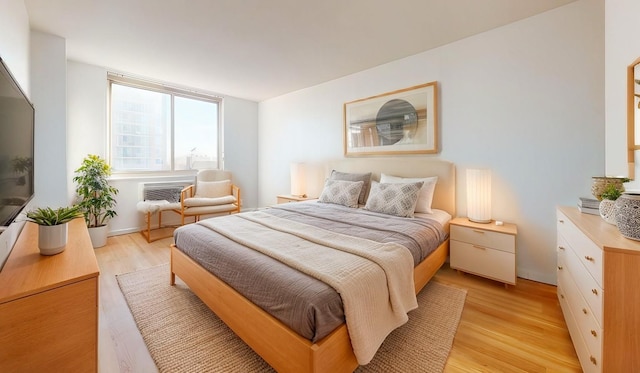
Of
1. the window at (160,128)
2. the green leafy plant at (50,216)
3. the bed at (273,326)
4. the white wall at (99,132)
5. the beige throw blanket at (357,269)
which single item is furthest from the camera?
the window at (160,128)

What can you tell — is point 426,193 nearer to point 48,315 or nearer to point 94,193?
point 48,315

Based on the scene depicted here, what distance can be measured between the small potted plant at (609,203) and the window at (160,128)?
5.15 meters

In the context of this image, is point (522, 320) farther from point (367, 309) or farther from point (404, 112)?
point (404, 112)

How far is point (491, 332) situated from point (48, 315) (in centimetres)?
238

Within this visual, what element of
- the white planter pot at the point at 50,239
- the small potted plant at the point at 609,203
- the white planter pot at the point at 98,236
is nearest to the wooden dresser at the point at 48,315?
the white planter pot at the point at 50,239

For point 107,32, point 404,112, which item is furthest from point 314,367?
point 107,32

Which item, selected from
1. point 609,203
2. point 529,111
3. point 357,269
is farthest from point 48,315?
point 529,111

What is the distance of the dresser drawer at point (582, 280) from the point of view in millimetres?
1130

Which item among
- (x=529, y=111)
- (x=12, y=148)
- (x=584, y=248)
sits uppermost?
(x=529, y=111)

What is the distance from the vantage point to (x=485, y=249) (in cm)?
227

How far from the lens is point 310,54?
9.93 ft

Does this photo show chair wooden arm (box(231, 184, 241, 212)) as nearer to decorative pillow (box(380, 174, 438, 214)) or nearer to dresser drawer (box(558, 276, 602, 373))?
decorative pillow (box(380, 174, 438, 214))

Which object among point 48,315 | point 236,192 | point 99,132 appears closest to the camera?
point 48,315

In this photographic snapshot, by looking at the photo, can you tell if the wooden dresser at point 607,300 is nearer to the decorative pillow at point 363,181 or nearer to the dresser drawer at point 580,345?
the dresser drawer at point 580,345
